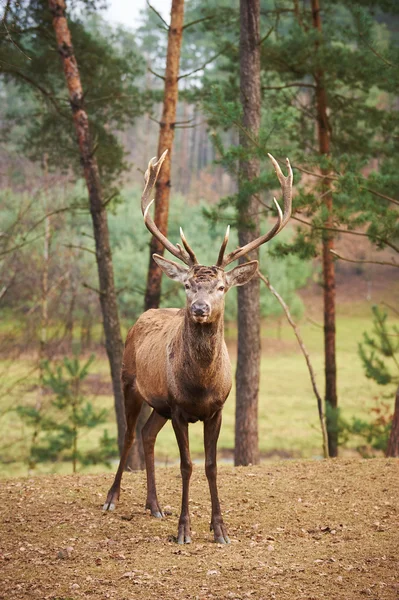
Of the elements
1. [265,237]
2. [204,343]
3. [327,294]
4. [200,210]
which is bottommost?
[204,343]

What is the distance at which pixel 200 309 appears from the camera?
5523mm

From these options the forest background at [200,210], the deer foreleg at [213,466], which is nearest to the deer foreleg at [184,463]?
the deer foreleg at [213,466]

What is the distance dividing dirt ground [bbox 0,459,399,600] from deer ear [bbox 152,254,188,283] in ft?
6.65

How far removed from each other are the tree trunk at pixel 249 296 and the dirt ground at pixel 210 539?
315 centimetres

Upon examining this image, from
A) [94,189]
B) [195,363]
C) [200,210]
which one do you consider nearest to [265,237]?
[195,363]

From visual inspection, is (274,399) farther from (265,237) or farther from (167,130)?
(265,237)

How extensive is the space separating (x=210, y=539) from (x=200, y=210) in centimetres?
1109

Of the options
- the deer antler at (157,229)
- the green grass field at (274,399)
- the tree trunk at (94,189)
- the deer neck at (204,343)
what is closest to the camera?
the deer neck at (204,343)

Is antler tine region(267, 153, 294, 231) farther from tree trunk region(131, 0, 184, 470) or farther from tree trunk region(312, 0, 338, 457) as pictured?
tree trunk region(312, 0, 338, 457)

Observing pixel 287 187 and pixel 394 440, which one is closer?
pixel 287 187

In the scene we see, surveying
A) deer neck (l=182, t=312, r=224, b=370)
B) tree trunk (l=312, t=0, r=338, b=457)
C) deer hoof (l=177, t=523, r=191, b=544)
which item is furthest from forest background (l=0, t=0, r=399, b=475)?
deer hoof (l=177, t=523, r=191, b=544)

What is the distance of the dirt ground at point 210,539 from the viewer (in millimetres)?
5027

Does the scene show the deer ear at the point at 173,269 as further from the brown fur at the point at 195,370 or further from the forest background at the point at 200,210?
the forest background at the point at 200,210

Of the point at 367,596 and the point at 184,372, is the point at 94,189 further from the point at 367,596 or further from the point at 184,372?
the point at 367,596
